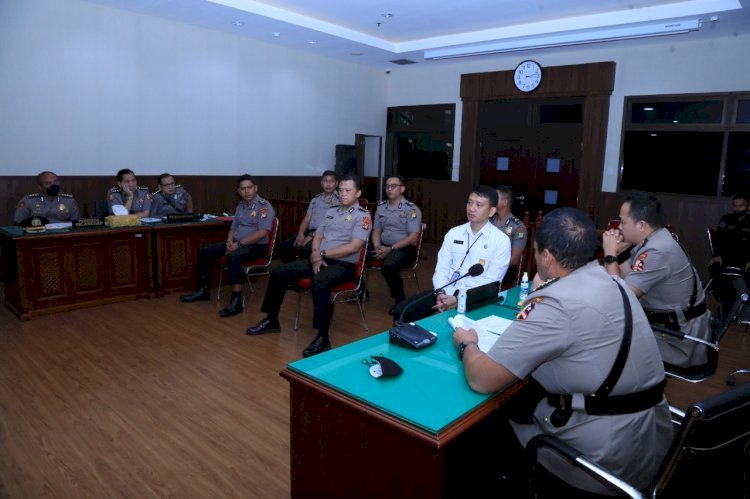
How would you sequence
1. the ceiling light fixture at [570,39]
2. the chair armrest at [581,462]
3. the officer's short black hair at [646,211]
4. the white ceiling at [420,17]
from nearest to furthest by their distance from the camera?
1. the chair armrest at [581,462]
2. the officer's short black hair at [646,211]
3. the ceiling light fixture at [570,39]
4. the white ceiling at [420,17]

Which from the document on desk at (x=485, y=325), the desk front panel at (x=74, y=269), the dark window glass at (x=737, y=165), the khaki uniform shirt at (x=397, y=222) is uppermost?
the dark window glass at (x=737, y=165)

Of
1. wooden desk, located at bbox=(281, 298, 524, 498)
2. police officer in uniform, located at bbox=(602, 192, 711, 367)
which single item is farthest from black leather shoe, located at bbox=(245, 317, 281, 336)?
police officer in uniform, located at bbox=(602, 192, 711, 367)

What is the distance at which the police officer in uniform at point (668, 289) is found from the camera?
2.73 m

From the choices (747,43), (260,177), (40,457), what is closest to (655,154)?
(747,43)

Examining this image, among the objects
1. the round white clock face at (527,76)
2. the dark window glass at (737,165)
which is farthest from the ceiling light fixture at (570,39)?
the dark window glass at (737,165)

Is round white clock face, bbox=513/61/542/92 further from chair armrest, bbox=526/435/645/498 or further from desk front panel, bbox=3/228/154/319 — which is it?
chair armrest, bbox=526/435/645/498

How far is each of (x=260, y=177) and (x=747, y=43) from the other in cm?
718

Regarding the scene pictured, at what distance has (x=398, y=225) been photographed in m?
5.78

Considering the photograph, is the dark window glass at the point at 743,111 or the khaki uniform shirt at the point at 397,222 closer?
the khaki uniform shirt at the point at 397,222

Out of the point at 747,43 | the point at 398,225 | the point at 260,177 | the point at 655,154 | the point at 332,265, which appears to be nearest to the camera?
the point at 332,265

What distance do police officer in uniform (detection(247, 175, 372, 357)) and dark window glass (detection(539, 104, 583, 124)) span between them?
4960 millimetres

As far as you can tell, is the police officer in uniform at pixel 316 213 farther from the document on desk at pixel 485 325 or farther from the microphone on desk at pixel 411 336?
the microphone on desk at pixel 411 336

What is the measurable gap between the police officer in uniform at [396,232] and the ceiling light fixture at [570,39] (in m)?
3.14

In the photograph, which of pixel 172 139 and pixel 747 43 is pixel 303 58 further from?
pixel 747 43
